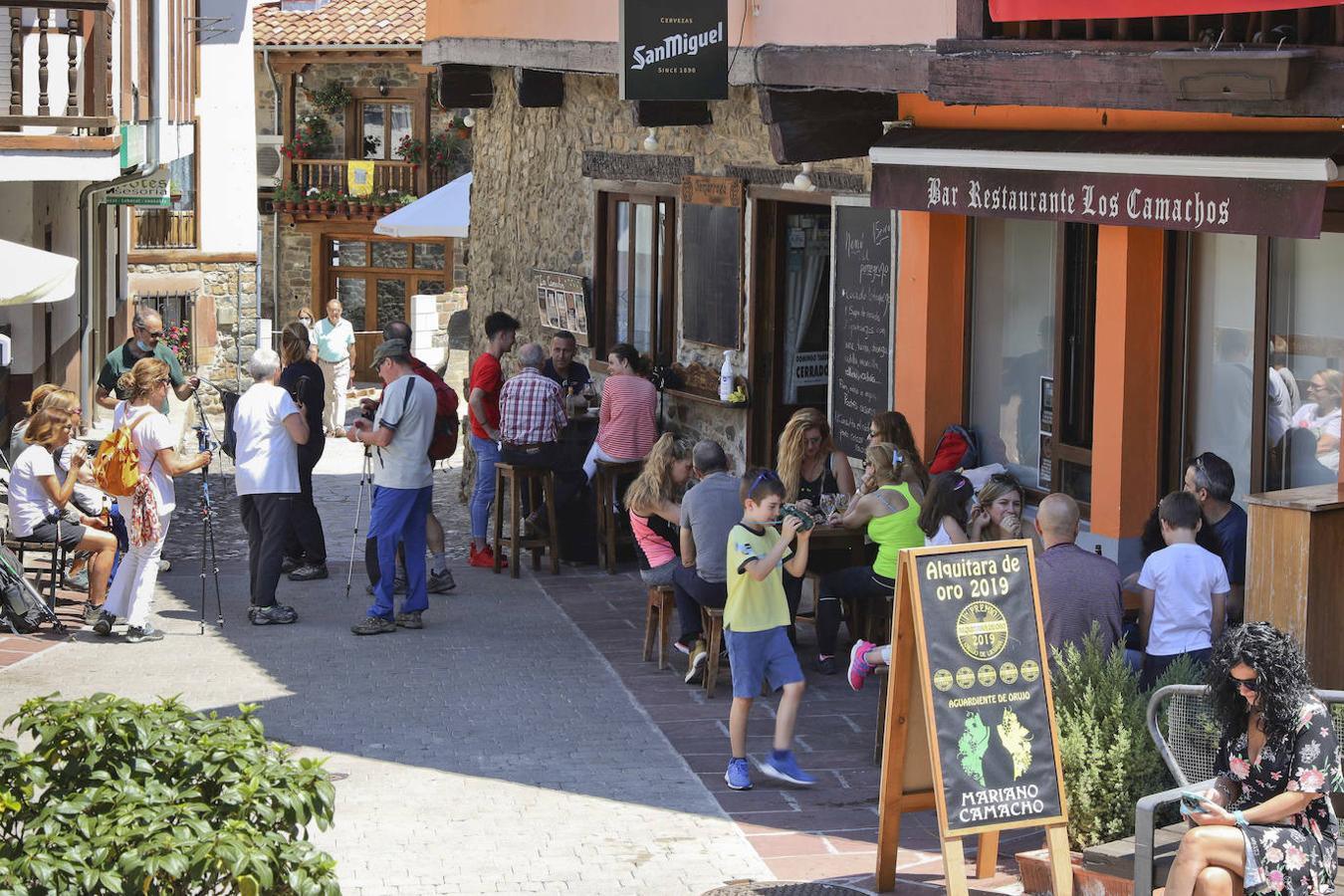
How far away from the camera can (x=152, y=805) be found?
4895mm

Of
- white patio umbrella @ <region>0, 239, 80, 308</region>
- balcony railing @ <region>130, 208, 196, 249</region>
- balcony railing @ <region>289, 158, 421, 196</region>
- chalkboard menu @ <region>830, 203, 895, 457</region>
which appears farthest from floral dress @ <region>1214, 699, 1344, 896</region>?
balcony railing @ <region>289, 158, 421, 196</region>

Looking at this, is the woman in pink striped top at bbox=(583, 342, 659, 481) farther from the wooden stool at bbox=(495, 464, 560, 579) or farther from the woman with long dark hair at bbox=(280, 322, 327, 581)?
the woman with long dark hair at bbox=(280, 322, 327, 581)

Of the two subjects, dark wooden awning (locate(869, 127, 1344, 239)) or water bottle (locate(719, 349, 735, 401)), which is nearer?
dark wooden awning (locate(869, 127, 1344, 239))

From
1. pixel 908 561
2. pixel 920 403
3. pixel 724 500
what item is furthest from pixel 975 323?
pixel 908 561

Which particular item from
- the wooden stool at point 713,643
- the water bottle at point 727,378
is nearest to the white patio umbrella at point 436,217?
the water bottle at point 727,378

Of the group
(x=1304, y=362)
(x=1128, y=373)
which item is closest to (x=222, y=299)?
(x=1128, y=373)

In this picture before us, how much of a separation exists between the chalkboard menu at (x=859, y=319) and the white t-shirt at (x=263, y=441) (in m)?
3.44

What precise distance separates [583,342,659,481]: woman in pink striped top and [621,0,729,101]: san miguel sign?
2.67 meters

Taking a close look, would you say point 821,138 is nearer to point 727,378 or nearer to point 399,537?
point 727,378

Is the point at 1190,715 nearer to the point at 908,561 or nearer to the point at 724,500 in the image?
the point at 908,561

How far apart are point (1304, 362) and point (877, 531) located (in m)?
2.31

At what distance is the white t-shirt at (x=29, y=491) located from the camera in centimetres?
1150

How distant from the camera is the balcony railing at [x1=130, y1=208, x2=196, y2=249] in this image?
28.2 m

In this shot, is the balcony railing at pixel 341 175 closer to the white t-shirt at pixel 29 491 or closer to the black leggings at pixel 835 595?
the white t-shirt at pixel 29 491
